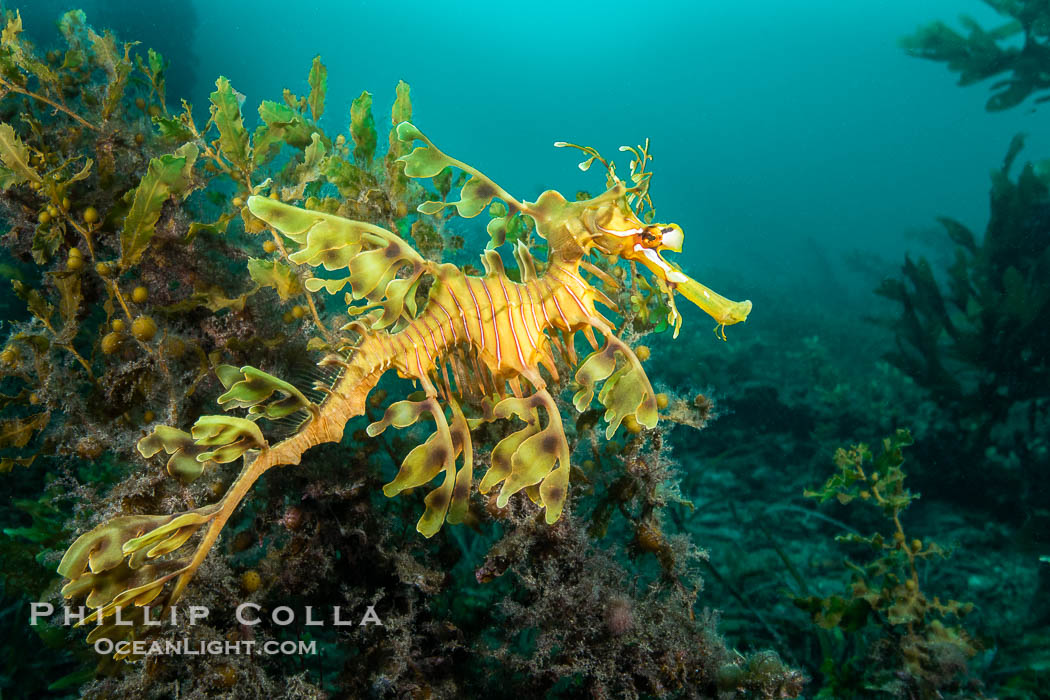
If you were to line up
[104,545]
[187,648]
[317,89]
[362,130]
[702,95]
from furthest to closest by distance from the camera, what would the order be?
1. [702,95]
2. [317,89]
3. [362,130]
4. [187,648]
5. [104,545]

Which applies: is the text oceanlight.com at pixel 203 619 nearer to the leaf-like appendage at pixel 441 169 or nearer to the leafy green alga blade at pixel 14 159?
the leaf-like appendage at pixel 441 169

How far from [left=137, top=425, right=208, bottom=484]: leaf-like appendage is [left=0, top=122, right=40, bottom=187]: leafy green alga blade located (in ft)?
4.11

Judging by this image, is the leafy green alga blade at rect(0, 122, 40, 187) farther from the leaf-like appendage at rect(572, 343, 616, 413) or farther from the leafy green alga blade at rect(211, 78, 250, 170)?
the leaf-like appendage at rect(572, 343, 616, 413)

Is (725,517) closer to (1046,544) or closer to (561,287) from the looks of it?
(1046,544)

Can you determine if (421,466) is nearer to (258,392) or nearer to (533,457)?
(533,457)

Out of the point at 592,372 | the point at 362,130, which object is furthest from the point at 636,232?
the point at 362,130

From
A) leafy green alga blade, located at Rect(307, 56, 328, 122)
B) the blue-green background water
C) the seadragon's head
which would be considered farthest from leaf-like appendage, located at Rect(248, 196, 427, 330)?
the blue-green background water

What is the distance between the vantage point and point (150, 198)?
1646 mm

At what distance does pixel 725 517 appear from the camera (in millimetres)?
4730

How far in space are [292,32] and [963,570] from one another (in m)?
73.2

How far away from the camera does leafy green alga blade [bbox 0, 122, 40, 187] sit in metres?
1.68

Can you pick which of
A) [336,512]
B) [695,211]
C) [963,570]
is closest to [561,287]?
[336,512]

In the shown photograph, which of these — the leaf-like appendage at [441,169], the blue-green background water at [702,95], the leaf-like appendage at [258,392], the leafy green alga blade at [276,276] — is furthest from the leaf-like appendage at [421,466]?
the blue-green background water at [702,95]

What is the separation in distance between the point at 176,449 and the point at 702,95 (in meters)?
114
